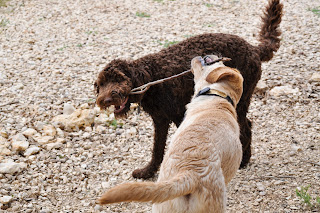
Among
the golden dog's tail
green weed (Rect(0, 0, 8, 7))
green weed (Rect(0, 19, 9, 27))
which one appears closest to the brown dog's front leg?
the golden dog's tail

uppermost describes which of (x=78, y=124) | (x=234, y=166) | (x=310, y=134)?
(x=234, y=166)

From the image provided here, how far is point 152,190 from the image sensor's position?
6.39 ft

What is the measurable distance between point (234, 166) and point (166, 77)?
1595 mm

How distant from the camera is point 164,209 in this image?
88.1 inches

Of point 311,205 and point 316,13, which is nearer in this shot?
point 311,205

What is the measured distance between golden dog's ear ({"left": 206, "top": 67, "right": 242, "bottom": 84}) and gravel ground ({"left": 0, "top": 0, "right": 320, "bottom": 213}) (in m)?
1.67

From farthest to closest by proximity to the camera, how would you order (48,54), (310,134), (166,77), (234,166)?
1. (48,54)
2. (310,134)
3. (166,77)
4. (234,166)

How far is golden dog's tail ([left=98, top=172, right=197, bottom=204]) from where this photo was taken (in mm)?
1824

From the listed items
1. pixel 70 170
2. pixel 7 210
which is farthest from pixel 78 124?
pixel 7 210

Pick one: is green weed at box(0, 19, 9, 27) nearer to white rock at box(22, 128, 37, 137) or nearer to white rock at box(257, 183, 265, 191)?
white rock at box(22, 128, 37, 137)

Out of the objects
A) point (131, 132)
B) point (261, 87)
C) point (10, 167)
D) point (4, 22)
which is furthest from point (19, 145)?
point (4, 22)

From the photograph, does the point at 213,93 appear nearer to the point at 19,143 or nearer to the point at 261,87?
the point at 19,143

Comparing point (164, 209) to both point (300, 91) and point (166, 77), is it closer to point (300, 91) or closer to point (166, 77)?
point (166, 77)

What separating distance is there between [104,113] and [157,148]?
156 cm
